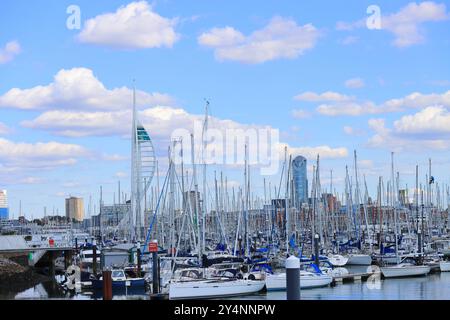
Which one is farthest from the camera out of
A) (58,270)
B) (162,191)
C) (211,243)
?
(211,243)

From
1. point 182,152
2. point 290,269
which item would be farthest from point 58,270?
point 290,269

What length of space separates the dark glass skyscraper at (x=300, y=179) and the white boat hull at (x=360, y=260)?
279 inches

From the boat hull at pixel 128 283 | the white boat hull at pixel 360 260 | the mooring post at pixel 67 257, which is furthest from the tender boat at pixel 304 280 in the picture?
the mooring post at pixel 67 257

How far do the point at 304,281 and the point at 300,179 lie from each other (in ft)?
64.6

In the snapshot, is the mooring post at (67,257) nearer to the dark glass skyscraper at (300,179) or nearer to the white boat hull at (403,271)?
the dark glass skyscraper at (300,179)

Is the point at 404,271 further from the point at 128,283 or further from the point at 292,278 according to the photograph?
the point at 292,278

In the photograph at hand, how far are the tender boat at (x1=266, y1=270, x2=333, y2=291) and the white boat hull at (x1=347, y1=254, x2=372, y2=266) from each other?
14069mm

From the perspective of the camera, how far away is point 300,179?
180 feet

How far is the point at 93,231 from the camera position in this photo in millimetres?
84312

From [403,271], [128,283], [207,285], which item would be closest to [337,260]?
[403,271]

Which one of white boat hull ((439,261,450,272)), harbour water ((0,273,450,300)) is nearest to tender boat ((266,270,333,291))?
harbour water ((0,273,450,300))

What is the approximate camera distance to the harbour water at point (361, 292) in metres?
32.7
